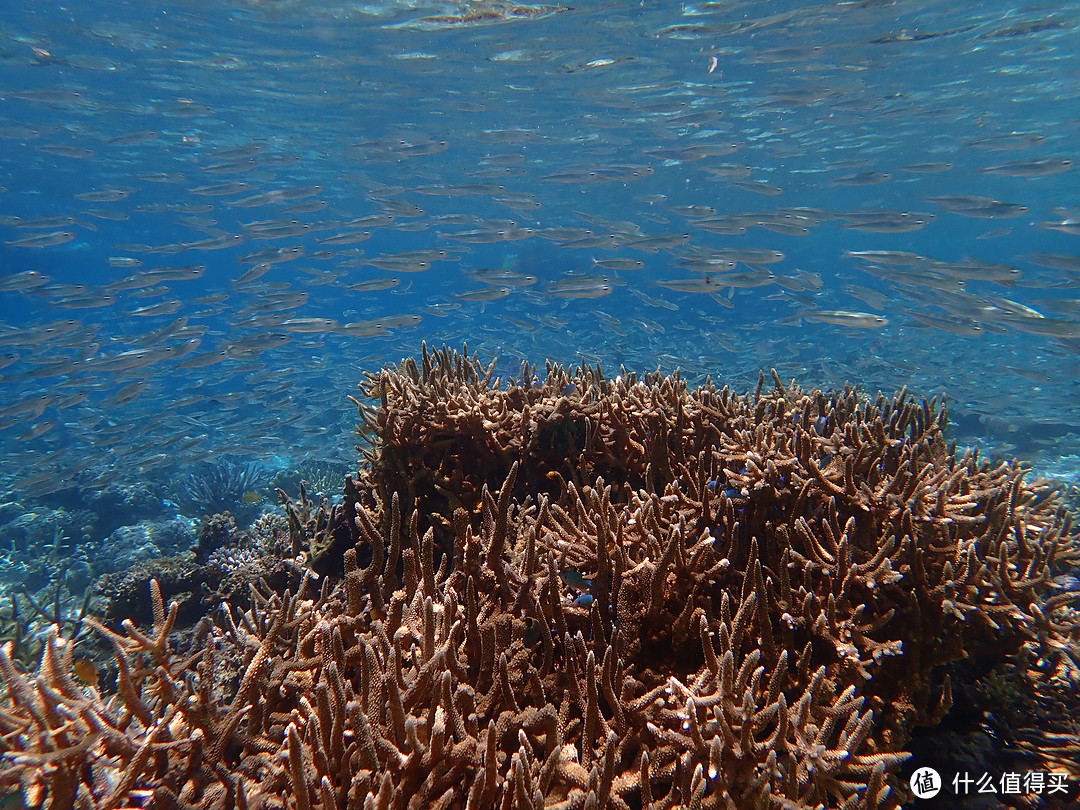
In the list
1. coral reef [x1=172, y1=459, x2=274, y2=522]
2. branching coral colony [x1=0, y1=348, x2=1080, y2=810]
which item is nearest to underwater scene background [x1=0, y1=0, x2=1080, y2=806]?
coral reef [x1=172, y1=459, x2=274, y2=522]

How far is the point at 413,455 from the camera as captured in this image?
4.43 meters

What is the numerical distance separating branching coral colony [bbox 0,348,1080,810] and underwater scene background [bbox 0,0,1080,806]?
5.75 ft

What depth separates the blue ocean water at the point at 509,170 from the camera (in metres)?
13.6

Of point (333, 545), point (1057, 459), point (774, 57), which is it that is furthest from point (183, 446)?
point (774, 57)

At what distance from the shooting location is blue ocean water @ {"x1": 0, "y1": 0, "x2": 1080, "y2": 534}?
44.7 feet

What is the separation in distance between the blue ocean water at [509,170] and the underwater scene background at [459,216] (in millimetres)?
149

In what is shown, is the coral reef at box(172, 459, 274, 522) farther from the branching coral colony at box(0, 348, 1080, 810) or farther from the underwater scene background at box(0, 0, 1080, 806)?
the branching coral colony at box(0, 348, 1080, 810)

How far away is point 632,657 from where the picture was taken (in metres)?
2.49

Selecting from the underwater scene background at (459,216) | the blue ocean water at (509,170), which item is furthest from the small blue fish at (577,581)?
the blue ocean water at (509,170)

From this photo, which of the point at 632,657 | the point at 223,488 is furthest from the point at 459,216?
the point at 632,657

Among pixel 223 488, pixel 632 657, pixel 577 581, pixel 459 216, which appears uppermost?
pixel 459 216

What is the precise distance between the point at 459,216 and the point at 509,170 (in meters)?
14.9

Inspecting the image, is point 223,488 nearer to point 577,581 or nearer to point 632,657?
point 577,581

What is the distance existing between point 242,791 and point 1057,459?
1669 cm
